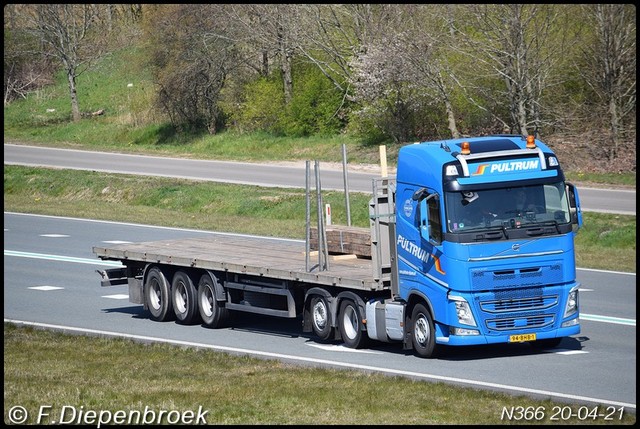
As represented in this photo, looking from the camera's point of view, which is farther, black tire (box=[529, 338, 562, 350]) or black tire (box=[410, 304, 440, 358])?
black tire (box=[529, 338, 562, 350])

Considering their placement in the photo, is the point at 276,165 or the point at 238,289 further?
the point at 276,165

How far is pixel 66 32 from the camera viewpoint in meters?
60.5

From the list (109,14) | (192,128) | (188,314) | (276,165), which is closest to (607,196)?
(276,165)

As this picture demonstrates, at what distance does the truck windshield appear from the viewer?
14883 millimetres

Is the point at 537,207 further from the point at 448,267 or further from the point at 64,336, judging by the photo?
the point at 64,336

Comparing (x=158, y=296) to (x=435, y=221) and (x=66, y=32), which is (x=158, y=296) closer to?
(x=435, y=221)

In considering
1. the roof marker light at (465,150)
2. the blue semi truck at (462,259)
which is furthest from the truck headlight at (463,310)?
the roof marker light at (465,150)

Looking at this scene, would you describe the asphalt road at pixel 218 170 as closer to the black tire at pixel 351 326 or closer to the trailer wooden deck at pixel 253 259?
the trailer wooden deck at pixel 253 259

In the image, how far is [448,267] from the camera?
14.8 metres

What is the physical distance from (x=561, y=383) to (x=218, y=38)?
43348mm

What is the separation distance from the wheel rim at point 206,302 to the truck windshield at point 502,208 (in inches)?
210

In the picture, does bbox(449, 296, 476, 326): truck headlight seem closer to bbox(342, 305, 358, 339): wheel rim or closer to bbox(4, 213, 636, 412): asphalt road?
bbox(4, 213, 636, 412): asphalt road

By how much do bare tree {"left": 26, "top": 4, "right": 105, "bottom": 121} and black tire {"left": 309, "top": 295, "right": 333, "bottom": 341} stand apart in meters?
45.8

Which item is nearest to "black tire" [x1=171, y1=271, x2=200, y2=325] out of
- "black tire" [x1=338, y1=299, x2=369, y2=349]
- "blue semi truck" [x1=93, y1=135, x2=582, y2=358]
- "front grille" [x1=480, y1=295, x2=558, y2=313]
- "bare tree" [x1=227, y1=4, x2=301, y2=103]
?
"blue semi truck" [x1=93, y1=135, x2=582, y2=358]
